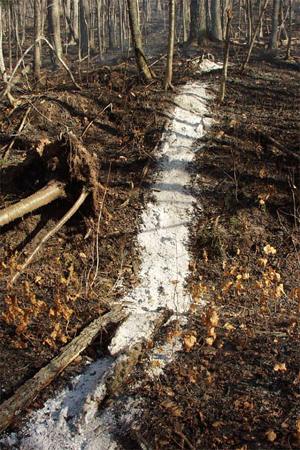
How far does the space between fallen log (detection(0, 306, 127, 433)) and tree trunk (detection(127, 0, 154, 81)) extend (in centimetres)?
837

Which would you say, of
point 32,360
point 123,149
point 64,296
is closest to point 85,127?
point 123,149

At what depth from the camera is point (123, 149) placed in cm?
1059

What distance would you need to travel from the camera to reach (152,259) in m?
8.18

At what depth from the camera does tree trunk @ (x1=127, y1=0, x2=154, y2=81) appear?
1184 centimetres

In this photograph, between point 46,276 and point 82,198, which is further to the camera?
point 82,198

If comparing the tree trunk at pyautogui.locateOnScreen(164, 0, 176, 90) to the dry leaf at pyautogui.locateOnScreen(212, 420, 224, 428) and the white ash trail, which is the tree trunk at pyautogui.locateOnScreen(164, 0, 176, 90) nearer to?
the white ash trail

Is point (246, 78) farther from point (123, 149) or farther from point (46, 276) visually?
point (46, 276)

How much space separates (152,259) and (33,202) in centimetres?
231

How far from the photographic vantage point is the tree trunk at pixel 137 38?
1184cm

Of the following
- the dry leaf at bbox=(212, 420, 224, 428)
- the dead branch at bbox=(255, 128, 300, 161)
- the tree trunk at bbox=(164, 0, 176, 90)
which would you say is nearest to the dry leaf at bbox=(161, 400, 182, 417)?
the dry leaf at bbox=(212, 420, 224, 428)

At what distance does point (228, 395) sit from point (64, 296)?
2.99 m

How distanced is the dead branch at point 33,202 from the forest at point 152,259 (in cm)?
3

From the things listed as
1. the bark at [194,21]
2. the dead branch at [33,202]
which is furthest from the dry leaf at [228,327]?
the bark at [194,21]

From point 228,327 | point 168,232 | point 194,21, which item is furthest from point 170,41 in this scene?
point 228,327
